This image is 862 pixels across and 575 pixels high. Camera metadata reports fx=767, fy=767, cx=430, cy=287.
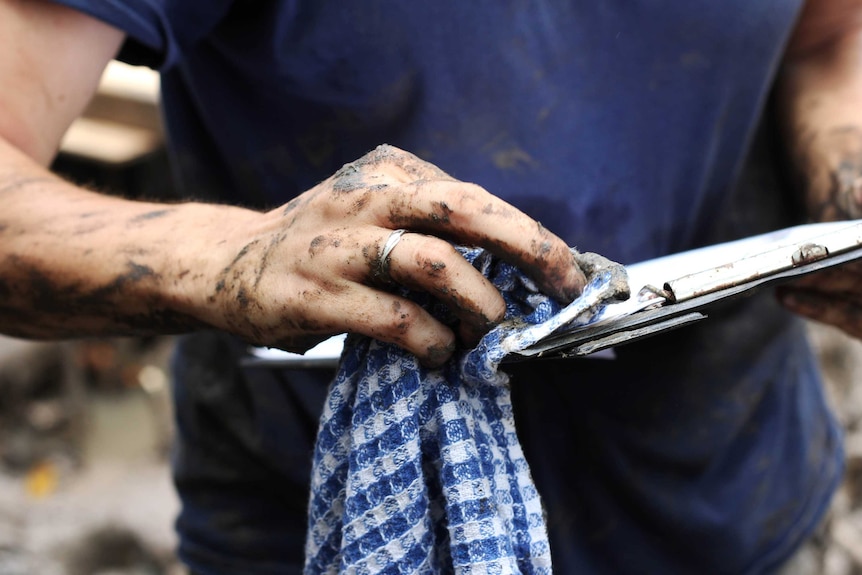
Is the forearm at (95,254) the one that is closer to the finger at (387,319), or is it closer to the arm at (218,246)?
the arm at (218,246)

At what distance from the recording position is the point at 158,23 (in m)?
1.05

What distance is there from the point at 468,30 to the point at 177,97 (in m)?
0.52

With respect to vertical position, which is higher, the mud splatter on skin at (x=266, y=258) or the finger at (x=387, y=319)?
the mud splatter on skin at (x=266, y=258)

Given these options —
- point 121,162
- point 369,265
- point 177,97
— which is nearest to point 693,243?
point 369,265

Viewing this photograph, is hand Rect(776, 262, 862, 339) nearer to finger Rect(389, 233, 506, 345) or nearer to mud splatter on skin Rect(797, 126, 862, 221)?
mud splatter on skin Rect(797, 126, 862, 221)

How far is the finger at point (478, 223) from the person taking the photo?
2.36 ft

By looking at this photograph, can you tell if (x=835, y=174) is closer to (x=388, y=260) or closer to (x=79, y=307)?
(x=388, y=260)

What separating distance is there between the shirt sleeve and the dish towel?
55 centimetres

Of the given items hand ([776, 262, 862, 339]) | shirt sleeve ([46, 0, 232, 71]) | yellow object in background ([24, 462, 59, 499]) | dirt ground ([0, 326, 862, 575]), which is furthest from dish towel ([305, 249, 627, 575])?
yellow object in background ([24, 462, 59, 499])

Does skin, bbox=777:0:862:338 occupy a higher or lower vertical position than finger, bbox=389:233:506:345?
higher

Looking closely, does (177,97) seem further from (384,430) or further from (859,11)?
(859,11)

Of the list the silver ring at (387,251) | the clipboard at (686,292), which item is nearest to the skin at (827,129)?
the clipboard at (686,292)

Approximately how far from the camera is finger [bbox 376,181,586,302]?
72 cm

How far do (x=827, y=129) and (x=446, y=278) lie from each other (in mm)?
1030
